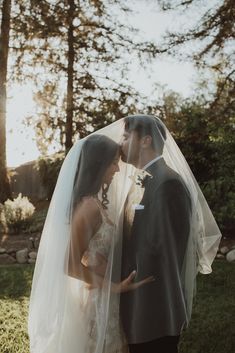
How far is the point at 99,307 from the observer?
2.93 m

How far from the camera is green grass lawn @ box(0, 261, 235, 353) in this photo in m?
5.04

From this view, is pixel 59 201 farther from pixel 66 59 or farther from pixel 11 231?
pixel 66 59

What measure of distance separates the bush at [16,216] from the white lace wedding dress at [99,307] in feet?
29.5

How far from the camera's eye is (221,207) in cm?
1002

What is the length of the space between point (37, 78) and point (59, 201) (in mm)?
12398

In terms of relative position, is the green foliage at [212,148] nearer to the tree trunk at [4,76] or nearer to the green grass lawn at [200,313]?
the green grass lawn at [200,313]

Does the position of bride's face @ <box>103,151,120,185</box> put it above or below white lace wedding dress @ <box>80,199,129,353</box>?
above

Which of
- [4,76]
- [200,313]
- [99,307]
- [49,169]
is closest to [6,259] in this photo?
[200,313]

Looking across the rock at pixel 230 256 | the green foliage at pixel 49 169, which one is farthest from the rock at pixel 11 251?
the green foliage at pixel 49 169

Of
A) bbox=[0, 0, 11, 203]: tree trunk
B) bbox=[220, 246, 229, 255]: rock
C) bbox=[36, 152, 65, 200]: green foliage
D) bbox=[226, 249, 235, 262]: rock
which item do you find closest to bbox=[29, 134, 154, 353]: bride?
bbox=[226, 249, 235, 262]: rock

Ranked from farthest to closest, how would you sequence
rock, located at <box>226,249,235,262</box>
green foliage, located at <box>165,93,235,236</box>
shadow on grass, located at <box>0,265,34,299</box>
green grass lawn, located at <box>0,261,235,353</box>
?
green foliage, located at <box>165,93,235,236</box> < rock, located at <box>226,249,235,262</box> < shadow on grass, located at <box>0,265,34,299</box> < green grass lawn, located at <box>0,261,235,353</box>

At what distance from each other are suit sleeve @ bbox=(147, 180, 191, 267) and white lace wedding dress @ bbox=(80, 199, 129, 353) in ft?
0.89

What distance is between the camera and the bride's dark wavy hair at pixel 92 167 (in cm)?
287

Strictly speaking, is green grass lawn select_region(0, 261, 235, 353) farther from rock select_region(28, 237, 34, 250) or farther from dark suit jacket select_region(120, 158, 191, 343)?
dark suit jacket select_region(120, 158, 191, 343)
